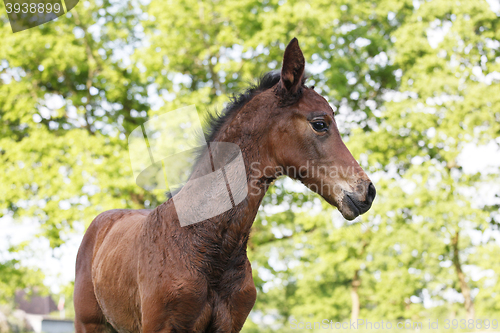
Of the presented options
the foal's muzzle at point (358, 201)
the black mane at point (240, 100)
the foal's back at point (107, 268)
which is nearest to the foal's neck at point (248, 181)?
the black mane at point (240, 100)

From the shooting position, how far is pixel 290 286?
100 feet

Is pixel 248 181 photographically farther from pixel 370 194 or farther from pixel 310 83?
pixel 310 83

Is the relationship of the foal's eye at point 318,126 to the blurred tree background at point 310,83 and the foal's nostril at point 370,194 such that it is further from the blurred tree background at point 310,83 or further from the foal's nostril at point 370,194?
the blurred tree background at point 310,83

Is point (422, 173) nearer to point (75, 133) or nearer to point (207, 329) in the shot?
point (75, 133)

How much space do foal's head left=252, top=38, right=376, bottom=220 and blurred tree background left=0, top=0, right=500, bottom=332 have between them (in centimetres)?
938

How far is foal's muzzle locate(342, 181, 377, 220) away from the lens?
2438mm

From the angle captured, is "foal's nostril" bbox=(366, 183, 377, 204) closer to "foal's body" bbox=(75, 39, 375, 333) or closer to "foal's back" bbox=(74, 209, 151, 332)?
"foal's body" bbox=(75, 39, 375, 333)

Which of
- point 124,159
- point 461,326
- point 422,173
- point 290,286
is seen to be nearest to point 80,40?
point 124,159

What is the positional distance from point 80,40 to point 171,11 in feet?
12.7

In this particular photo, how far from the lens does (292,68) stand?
2.70 metres

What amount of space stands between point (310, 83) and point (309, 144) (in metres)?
9.54

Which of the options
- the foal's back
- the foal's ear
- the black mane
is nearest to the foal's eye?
the foal's ear

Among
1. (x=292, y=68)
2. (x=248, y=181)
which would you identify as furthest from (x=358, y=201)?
(x=292, y=68)

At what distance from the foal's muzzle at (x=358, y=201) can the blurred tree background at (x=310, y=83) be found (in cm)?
983
